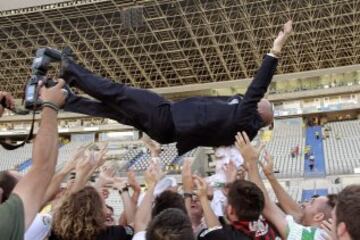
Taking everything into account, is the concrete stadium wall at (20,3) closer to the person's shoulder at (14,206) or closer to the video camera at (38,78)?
the video camera at (38,78)

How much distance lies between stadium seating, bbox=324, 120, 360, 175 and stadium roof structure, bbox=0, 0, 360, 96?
426 cm

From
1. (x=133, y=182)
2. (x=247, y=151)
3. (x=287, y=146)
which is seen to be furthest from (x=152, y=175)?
(x=287, y=146)

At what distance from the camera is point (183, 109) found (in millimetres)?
4266

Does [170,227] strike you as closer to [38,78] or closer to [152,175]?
[38,78]

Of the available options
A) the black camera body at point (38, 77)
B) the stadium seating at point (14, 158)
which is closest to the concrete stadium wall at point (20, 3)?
the stadium seating at point (14, 158)

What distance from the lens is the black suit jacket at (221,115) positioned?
4059 millimetres

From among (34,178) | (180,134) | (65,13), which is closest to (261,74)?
(180,134)

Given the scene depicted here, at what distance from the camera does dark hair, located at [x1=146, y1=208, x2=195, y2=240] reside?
8.31 feet

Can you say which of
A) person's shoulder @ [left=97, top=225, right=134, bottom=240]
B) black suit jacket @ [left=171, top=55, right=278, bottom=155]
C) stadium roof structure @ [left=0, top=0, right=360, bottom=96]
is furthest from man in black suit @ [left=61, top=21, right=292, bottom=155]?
stadium roof structure @ [left=0, top=0, right=360, bottom=96]

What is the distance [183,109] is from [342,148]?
22.6 metres

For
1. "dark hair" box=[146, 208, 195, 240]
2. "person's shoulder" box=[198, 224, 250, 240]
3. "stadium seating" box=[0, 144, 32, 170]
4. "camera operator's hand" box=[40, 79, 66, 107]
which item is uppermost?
"stadium seating" box=[0, 144, 32, 170]

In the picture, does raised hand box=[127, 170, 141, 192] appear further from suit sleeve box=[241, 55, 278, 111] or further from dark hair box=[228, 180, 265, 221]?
dark hair box=[228, 180, 265, 221]

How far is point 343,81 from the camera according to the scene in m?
31.6

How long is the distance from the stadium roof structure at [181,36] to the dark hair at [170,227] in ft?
82.9
